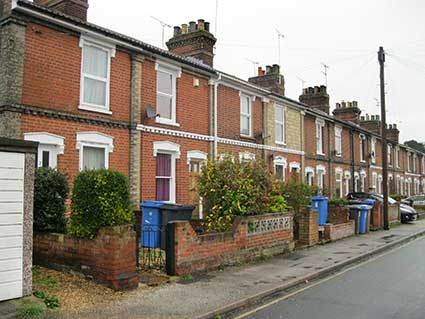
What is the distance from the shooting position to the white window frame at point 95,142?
11.6 meters

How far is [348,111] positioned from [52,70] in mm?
29394

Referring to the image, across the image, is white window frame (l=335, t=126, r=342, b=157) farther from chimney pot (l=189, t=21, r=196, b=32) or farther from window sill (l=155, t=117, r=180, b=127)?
window sill (l=155, t=117, r=180, b=127)

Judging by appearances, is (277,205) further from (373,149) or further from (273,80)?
(373,149)

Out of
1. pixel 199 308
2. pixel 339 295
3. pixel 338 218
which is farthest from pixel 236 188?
pixel 338 218

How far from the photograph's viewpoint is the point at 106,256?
7039mm

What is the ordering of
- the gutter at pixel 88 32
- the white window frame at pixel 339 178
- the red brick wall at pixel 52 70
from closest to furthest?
the gutter at pixel 88 32 → the red brick wall at pixel 52 70 → the white window frame at pixel 339 178

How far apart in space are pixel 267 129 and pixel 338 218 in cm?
557

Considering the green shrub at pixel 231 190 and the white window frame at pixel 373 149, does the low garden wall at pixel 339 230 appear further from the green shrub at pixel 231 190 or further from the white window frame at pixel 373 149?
the white window frame at pixel 373 149

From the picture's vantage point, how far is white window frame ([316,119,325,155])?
1027 inches

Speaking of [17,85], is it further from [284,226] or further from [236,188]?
[284,226]

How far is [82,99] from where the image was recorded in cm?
1189

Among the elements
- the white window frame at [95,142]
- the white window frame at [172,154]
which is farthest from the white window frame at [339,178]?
the white window frame at [95,142]

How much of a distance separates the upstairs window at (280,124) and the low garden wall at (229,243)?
9850mm

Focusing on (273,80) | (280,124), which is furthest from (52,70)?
(273,80)
